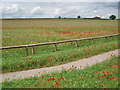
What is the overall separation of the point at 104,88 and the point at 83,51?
26.3 feet

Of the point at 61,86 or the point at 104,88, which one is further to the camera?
the point at 61,86

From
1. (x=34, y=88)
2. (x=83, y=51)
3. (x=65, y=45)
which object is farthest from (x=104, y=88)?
(x=65, y=45)

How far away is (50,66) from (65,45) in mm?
6854

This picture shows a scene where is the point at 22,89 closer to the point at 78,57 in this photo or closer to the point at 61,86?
the point at 61,86

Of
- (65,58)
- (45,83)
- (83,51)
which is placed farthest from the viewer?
(83,51)

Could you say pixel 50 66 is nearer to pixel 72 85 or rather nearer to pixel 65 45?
pixel 72 85

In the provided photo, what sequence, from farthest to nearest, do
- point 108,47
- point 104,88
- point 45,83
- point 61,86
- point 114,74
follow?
1. point 108,47
2. point 114,74
3. point 45,83
4. point 61,86
5. point 104,88

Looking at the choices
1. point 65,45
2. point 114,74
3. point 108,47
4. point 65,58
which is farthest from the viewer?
point 65,45

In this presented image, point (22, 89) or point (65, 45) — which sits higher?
point (65, 45)

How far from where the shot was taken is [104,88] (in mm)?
5219

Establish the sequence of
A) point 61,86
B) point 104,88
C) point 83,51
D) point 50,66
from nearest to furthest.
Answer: point 104,88
point 61,86
point 50,66
point 83,51

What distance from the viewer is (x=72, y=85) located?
5.71 m

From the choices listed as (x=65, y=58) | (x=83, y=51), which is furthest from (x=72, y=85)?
(x=83, y=51)

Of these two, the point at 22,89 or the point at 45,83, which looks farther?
the point at 45,83
